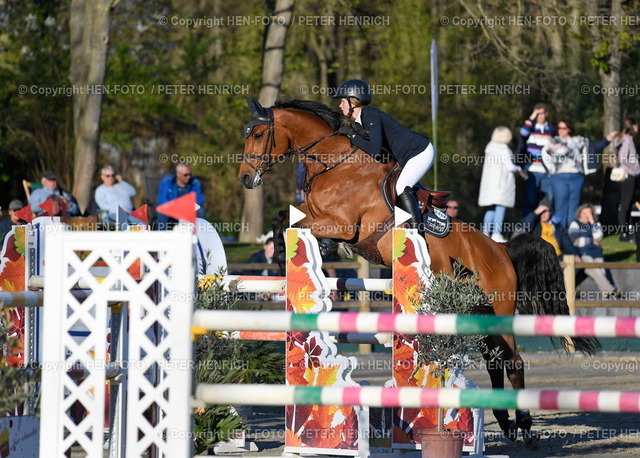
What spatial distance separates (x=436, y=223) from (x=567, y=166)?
680 centimetres

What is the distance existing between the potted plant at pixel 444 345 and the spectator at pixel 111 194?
8.22 m

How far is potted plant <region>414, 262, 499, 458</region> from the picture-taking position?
5.57 meters

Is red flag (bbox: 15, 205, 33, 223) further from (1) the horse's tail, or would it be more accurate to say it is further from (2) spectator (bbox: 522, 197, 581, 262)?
(2) spectator (bbox: 522, 197, 581, 262)

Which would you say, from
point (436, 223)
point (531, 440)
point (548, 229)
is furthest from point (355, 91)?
point (548, 229)

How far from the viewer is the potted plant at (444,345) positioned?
5566 mm

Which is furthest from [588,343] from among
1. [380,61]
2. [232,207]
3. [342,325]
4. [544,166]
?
[232,207]

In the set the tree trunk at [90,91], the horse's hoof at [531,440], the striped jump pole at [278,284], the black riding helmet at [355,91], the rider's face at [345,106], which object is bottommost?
the horse's hoof at [531,440]

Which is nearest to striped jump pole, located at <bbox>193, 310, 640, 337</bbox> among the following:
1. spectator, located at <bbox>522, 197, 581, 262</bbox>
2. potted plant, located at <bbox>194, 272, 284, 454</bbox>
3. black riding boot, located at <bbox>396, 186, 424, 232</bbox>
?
potted plant, located at <bbox>194, 272, 284, 454</bbox>

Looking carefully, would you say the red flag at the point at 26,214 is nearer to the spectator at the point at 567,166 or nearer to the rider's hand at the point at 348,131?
the rider's hand at the point at 348,131

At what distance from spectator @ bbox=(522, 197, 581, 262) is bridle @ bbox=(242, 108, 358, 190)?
541cm

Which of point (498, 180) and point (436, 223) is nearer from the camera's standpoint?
point (436, 223)

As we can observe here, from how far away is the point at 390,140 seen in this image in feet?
25.3

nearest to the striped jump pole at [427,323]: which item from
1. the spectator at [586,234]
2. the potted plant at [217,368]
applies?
Answer: the potted plant at [217,368]

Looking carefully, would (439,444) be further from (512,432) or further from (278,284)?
(278,284)
